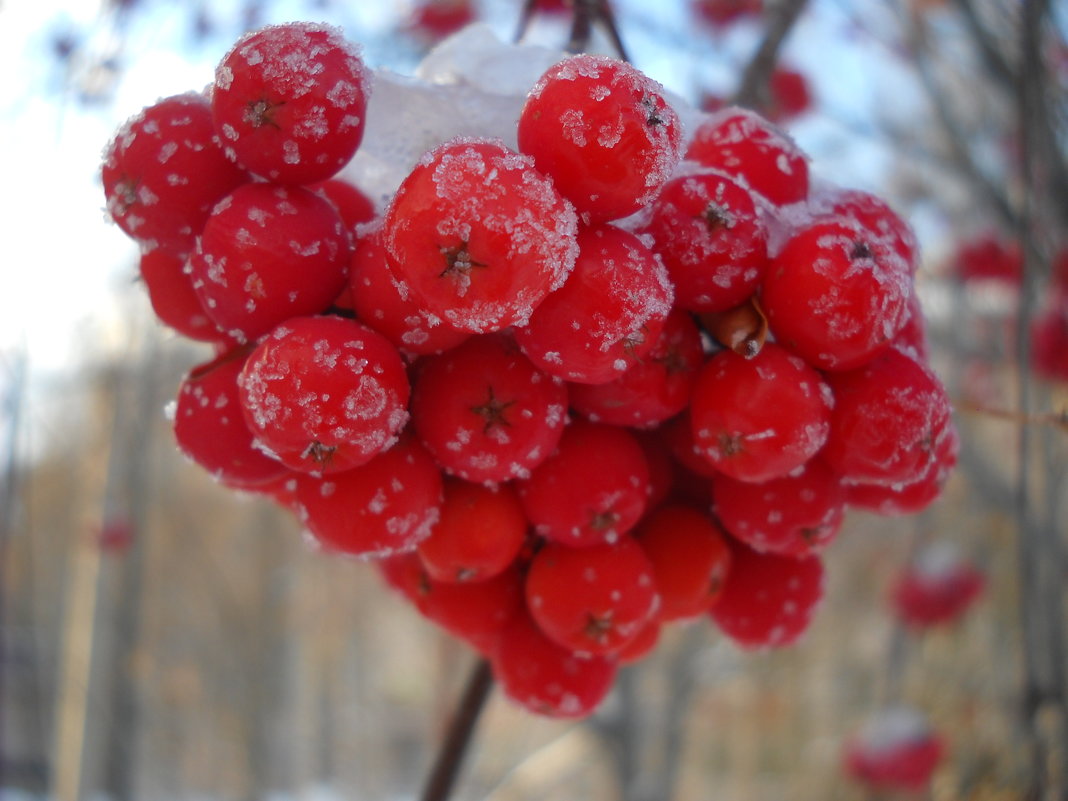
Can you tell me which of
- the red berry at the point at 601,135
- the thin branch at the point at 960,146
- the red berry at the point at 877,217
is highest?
the red berry at the point at 601,135

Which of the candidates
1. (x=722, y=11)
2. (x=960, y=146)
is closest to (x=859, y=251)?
(x=960, y=146)

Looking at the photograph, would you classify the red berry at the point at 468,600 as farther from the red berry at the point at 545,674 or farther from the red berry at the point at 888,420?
the red berry at the point at 888,420

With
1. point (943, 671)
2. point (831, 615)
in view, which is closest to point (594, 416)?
point (943, 671)

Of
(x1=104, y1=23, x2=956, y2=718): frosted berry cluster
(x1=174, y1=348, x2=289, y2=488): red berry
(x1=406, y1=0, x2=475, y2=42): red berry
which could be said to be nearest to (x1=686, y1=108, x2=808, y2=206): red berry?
(x1=104, y1=23, x2=956, y2=718): frosted berry cluster

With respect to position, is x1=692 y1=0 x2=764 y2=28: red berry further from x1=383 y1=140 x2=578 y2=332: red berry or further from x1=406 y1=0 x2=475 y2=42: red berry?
x1=383 y1=140 x2=578 y2=332: red berry

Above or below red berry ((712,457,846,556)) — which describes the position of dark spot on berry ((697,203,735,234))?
above

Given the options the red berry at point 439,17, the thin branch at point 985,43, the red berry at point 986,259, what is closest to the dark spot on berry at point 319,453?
the thin branch at point 985,43

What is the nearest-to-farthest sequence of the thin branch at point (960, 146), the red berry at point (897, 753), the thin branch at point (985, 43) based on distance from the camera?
the thin branch at point (985, 43) < the thin branch at point (960, 146) < the red berry at point (897, 753)
